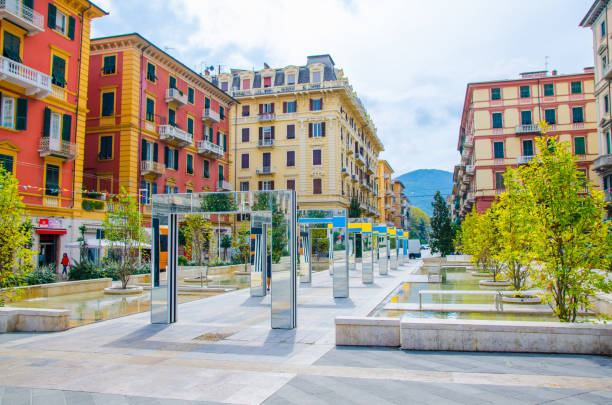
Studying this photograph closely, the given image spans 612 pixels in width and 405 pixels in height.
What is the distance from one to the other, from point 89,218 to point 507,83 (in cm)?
4240

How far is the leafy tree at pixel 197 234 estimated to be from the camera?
25.6 metres

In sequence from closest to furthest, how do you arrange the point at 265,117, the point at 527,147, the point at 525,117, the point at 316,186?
the point at 527,147, the point at 525,117, the point at 316,186, the point at 265,117

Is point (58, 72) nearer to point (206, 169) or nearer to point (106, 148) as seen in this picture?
point (106, 148)

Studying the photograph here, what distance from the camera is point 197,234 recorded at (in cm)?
2612

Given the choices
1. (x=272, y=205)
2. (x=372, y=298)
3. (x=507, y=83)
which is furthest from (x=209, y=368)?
(x=507, y=83)

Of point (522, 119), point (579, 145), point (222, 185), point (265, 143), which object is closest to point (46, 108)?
point (222, 185)

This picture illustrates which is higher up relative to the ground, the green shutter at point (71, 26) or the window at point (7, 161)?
the green shutter at point (71, 26)

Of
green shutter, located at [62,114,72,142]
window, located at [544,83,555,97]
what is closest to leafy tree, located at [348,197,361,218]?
window, located at [544,83,555,97]

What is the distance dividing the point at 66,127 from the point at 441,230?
89.4 feet

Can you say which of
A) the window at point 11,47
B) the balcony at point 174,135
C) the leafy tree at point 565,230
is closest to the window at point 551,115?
the balcony at point 174,135

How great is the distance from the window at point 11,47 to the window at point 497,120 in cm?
4306

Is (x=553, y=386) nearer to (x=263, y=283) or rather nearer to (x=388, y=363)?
(x=388, y=363)

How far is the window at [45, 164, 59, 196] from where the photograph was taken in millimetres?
24797

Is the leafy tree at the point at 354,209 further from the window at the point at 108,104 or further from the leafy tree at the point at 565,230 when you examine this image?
the leafy tree at the point at 565,230
